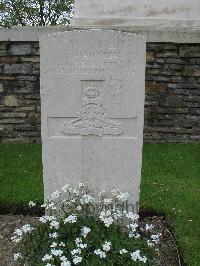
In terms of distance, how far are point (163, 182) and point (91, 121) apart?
72.9 inches

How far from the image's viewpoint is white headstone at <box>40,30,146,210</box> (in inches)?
145

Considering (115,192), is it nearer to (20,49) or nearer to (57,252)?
(57,252)

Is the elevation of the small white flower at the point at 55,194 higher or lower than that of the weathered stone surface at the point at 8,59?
lower

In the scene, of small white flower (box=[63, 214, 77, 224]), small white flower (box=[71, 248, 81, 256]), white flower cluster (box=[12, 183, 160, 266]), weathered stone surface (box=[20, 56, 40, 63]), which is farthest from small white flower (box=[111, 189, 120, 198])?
weathered stone surface (box=[20, 56, 40, 63])

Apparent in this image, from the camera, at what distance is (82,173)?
396 cm

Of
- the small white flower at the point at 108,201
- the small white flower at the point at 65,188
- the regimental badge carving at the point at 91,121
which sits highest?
the regimental badge carving at the point at 91,121

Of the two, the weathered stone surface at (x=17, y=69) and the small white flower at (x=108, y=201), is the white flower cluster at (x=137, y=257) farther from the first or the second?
the weathered stone surface at (x=17, y=69)

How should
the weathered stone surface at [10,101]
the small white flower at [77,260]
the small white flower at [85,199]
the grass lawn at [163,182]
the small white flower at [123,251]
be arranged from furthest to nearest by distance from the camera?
the weathered stone surface at [10,101], the grass lawn at [163,182], the small white flower at [85,199], the small white flower at [123,251], the small white flower at [77,260]

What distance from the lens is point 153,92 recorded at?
678 cm

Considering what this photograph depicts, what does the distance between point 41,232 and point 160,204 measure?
1595 mm

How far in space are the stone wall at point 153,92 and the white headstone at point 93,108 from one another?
2.96 m

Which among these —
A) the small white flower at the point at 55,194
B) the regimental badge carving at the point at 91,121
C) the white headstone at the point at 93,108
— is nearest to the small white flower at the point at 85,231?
the small white flower at the point at 55,194

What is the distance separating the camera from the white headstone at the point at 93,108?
12.1ft

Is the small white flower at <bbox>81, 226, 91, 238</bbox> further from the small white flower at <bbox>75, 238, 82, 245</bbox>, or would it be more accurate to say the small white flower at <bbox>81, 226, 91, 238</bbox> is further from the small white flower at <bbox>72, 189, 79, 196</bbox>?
the small white flower at <bbox>72, 189, 79, 196</bbox>
